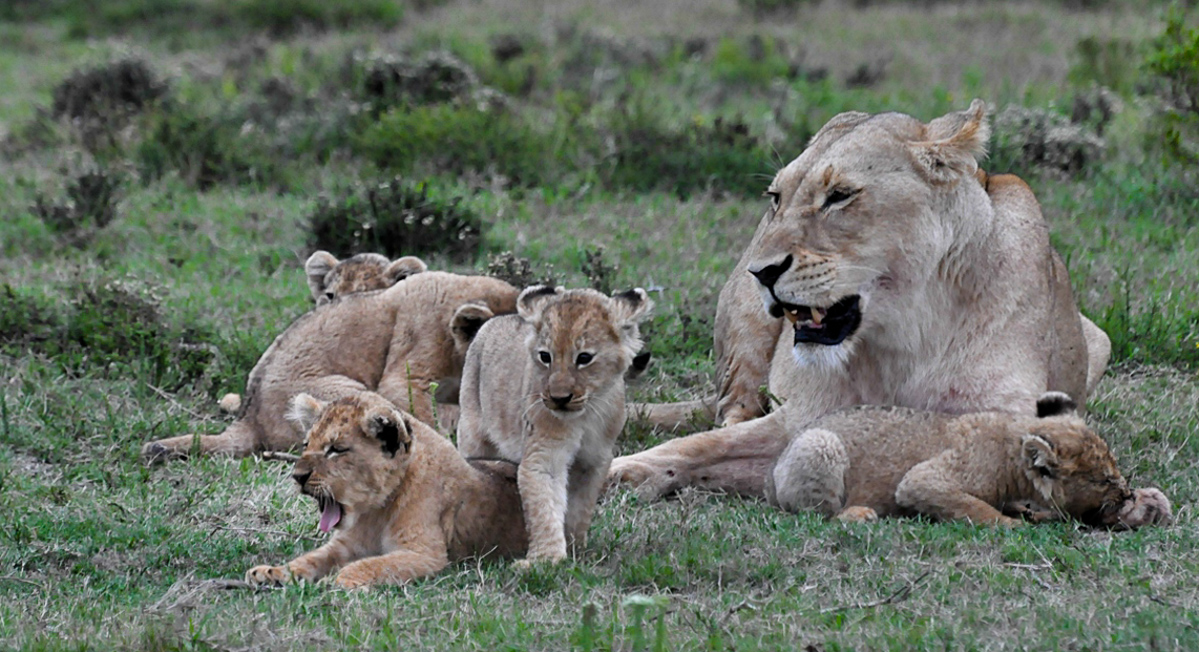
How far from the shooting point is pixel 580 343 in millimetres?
5059

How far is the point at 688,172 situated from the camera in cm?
1142

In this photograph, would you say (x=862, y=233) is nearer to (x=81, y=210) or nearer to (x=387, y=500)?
(x=387, y=500)

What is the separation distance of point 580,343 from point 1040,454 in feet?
5.29

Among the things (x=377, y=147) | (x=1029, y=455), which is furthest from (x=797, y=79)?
(x=1029, y=455)

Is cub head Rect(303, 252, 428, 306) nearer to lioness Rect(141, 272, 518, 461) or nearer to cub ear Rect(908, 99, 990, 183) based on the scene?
lioness Rect(141, 272, 518, 461)

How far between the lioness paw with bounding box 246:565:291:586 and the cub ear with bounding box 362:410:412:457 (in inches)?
19.2

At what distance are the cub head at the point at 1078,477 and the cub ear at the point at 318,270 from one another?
3694 mm

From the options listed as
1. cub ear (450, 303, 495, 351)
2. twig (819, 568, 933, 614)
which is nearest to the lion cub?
twig (819, 568, 933, 614)

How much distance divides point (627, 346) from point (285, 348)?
97.5 inches

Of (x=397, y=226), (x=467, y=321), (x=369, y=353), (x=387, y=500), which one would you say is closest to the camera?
(x=387, y=500)

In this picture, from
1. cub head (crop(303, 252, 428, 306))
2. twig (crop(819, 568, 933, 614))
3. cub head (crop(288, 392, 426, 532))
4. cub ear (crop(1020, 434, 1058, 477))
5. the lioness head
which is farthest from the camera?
A: cub head (crop(303, 252, 428, 306))

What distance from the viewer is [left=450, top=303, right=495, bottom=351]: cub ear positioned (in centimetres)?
684

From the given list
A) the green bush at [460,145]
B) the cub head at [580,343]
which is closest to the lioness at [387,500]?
the cub head at [580,343]

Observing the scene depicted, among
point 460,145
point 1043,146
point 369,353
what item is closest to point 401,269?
point 369,353
